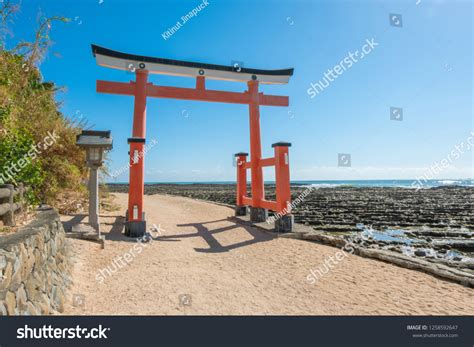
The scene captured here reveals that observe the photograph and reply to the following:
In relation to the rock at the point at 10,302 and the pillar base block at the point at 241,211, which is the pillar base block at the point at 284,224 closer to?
the pillar base block at the point at 241,211

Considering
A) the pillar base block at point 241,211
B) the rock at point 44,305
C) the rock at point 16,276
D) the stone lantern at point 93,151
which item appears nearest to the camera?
the rock at point 16,276

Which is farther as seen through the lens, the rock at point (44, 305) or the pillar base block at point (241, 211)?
the pillar base block at point (241, 211)

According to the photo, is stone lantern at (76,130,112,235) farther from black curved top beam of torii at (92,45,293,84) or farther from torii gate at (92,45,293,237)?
black curved top beam of torii at (92,45,293,84)

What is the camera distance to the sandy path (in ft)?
11.6

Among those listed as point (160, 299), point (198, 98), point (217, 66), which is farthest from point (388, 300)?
point (217, 66)

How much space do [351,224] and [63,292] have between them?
10.9 m

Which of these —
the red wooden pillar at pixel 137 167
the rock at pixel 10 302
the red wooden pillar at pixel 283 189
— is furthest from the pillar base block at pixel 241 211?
the rock at pixel 10 302

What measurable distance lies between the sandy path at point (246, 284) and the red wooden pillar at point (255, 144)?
127 inches

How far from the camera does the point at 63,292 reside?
11.4 feet

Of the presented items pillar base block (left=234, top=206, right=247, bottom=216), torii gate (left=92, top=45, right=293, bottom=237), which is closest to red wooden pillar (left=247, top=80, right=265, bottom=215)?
torii gate (left=92, top=45, right=293, bottom=237)

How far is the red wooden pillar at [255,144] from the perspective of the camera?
9656 mm

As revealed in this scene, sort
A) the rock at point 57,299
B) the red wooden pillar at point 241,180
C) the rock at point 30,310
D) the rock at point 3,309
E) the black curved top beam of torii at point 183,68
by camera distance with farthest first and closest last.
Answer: the red wooden pillar at point 241,180 < the black curved top beam of torii at point 183,68 < the rock at point 57,299 < the rock at point 30,310 < the rock at point 3,309

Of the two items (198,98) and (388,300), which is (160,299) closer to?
(388,300)

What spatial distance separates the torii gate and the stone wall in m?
3.18
